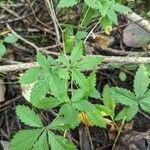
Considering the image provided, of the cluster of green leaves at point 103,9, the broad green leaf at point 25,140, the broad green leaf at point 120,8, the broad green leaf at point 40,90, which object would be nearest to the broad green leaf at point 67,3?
the cluster of green leaves at point 103,9

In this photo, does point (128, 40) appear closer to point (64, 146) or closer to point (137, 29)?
point (137, 29)

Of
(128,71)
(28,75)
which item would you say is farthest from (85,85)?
(128,71)

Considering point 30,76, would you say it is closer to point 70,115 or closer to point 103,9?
point 70,115

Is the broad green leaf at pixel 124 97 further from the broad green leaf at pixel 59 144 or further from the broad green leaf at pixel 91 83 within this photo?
the broad green leaf at pixel 59 144

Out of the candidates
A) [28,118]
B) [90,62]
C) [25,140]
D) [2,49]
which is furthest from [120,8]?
[25,140]

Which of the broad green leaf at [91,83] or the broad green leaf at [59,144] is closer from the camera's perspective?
the broad green leaf at [59,144]

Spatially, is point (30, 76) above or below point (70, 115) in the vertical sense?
above

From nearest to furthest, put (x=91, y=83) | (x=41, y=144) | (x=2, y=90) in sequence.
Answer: (x=41, y=144)
(x=91, y=83)
(x=2, y=90)
